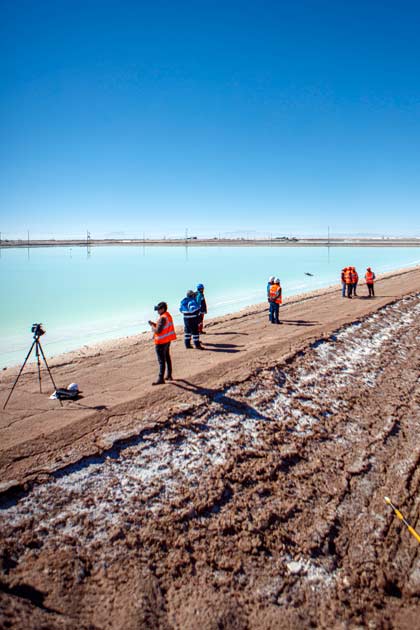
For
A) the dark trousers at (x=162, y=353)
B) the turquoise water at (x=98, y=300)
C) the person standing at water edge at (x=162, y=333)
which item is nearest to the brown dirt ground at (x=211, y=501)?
the dark trousers at (x=162, y=353)

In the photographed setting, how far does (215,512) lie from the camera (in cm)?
493

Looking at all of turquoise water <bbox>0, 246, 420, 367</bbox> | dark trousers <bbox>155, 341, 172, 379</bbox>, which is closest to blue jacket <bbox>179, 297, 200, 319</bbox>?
dark trousers <bbox>155, 341, 172, 379</bbox>

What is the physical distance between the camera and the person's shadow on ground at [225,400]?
725 centimetres

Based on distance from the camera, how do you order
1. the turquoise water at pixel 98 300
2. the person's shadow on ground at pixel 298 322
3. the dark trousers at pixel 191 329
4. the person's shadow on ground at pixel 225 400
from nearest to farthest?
the person's shadow on ground at pixel 225 400 → the dark trousers at pixel 191 329 → the person's shadow on ground at pixel 298 322 → the turquoise water at pixel 98 300

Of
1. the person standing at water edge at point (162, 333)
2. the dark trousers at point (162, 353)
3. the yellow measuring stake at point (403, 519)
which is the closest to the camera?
the yellow measuring stake at point (403, 519)

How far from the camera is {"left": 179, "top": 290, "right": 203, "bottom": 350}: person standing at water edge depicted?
10523 mm

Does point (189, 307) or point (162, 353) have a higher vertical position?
point (189, 307)

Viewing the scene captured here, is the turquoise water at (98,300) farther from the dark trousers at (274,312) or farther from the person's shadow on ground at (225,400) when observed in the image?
the person's shadow on ground at (225,400)

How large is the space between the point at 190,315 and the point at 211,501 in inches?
243

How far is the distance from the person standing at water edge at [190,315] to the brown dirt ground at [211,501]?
187 cm

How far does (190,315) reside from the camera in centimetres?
1066

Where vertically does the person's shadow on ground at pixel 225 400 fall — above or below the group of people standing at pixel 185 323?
below

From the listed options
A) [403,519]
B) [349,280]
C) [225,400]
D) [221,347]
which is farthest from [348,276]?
[403,519]

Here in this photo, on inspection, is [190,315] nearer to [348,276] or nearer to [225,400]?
[225,400]
